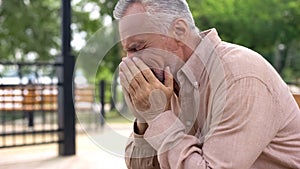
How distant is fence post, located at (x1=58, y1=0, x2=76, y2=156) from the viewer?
17.0 feet

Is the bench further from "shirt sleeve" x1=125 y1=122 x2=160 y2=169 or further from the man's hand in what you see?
the man's hand

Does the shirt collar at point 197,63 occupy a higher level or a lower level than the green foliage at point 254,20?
lower

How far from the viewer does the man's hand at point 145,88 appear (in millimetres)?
1045

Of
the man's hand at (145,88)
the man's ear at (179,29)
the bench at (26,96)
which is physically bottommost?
the bench at (26,96)

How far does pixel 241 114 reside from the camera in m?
1.01

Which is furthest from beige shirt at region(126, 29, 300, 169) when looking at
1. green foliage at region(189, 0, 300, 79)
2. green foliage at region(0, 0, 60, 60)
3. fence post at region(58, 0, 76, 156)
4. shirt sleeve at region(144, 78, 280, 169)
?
Answer: green foliage at region(0, 0, 60, 60)

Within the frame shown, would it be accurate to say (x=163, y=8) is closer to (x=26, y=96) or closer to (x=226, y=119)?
(x=226, y=119)

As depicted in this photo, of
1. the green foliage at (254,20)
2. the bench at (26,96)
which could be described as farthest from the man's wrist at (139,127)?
the green foliage at (254,20)

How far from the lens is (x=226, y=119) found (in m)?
1.02

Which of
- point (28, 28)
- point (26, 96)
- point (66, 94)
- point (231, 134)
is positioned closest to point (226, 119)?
point (231, 134)

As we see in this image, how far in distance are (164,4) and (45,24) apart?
13.7 metres

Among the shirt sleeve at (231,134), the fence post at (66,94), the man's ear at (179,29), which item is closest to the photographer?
the shirt sleeve at (231,134)

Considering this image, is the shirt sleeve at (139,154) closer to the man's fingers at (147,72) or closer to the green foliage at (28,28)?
the man's fingers at (147,72)

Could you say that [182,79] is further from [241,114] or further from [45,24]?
[45,24]
